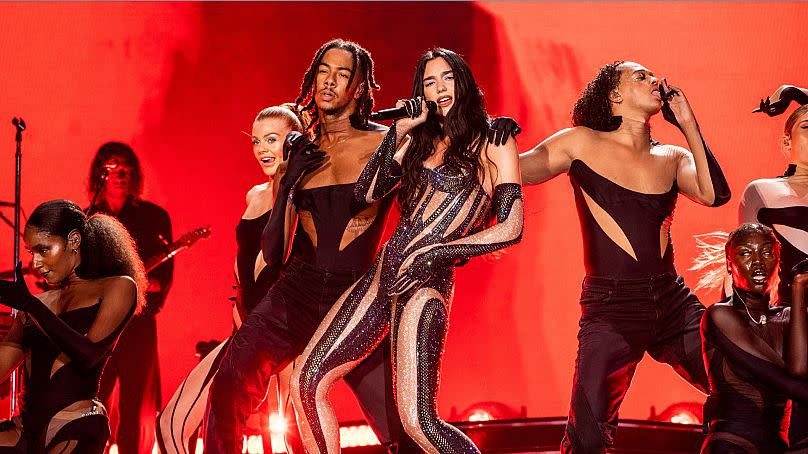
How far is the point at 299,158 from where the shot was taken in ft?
13.8

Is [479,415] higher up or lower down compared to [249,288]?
lower down

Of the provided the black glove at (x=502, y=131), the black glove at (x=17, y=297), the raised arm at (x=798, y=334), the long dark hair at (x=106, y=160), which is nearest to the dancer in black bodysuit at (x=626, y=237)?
the raised arm at (x=798, y=334)

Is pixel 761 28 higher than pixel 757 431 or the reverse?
higher

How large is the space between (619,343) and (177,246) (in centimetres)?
403

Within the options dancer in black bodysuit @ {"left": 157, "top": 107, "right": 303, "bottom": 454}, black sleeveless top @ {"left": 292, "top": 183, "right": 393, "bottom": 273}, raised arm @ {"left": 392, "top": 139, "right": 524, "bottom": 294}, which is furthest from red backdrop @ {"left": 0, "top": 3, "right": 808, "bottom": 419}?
raised arm @ {"left": 392, "top": 139, "right": 524, "bottom": 294}

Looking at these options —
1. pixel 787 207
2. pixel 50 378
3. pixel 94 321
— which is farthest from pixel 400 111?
pixel 787 207

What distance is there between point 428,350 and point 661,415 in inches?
179

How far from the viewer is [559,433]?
641 centimetres

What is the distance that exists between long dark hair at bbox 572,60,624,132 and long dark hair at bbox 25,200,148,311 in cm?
213

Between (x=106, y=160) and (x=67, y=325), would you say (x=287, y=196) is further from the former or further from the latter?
(x=106, y=160)

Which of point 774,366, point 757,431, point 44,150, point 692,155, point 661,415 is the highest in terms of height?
point 44,150

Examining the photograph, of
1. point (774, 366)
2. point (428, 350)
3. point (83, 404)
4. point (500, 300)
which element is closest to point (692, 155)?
point (774, 366)

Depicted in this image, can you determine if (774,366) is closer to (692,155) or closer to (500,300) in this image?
(692,155)

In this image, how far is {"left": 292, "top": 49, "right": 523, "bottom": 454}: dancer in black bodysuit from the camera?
149 inches
